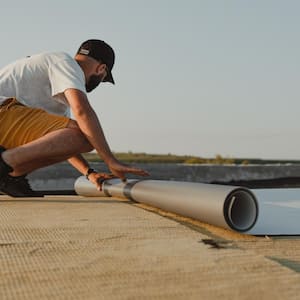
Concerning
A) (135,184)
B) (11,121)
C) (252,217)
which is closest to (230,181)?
Result: (135,184)

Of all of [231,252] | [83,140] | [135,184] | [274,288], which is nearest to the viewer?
[274,288]

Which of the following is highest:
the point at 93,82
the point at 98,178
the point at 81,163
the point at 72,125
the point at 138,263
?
the point at 93,82

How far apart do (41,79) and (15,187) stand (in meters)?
0.75

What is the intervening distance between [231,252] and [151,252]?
22 cm

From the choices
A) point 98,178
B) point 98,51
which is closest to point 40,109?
point 98,51

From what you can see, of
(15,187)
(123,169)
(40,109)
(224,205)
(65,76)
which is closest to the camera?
(224,205)

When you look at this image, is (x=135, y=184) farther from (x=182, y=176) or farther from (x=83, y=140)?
(x=182, y=176)

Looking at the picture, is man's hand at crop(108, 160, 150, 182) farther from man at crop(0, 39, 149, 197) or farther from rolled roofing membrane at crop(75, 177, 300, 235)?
man at crop(0, 39, 149, 197)

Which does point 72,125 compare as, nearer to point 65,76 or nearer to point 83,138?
point 83,138

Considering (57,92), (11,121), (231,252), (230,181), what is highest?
(57,92)

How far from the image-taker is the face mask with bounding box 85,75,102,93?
9.58 feet

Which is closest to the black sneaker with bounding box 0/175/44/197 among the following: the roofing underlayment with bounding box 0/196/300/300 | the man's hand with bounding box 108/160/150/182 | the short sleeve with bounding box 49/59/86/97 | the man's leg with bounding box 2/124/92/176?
the man's leg with bounding box 2/124/92/176

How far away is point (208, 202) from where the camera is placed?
1896 mm

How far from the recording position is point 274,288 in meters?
0.99
